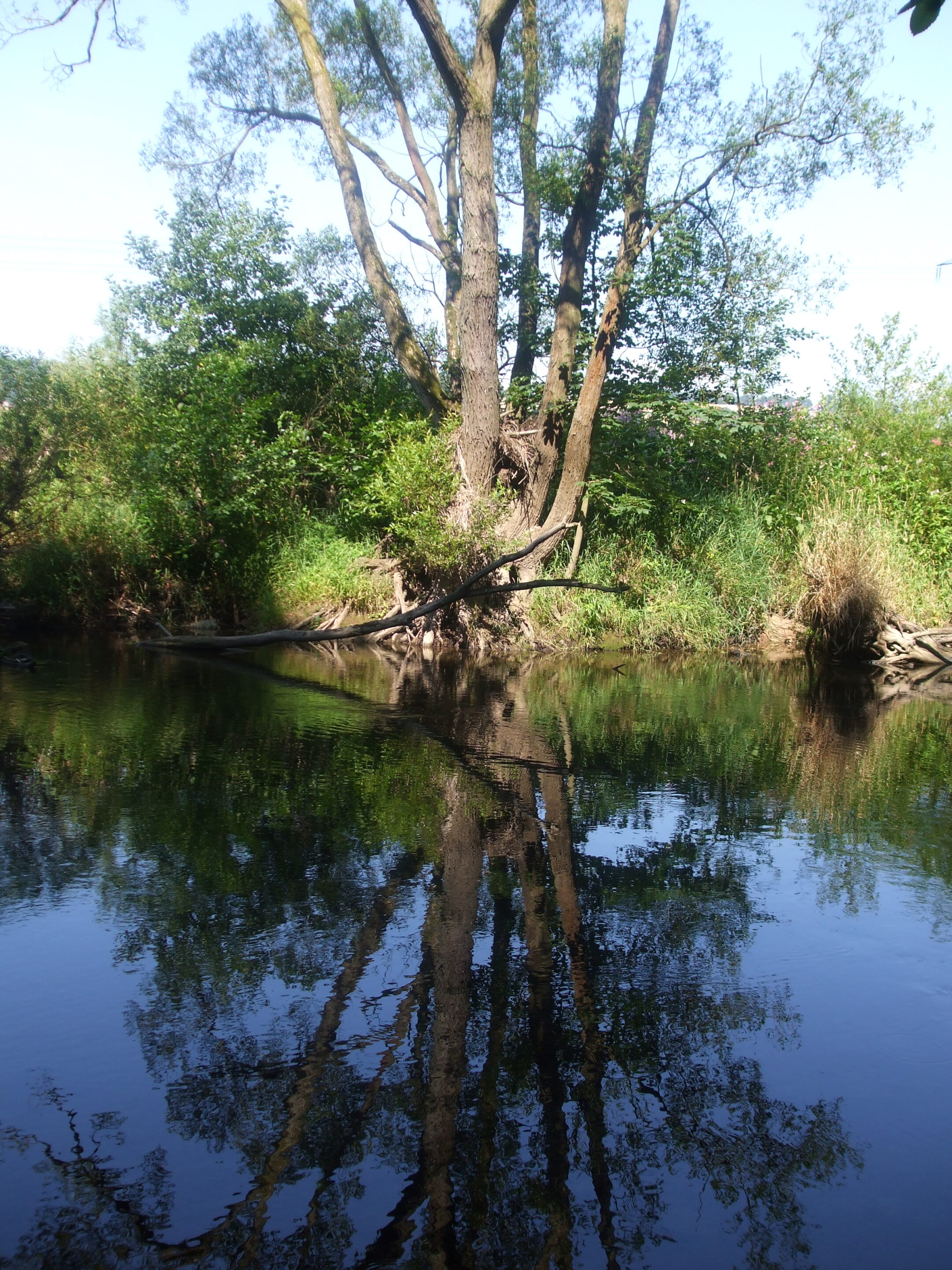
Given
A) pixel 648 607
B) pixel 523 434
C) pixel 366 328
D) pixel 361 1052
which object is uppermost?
pixel 366 328

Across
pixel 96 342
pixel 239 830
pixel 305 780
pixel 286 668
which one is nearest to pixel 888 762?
pixel 305 780

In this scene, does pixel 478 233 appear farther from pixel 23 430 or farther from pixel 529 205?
pixel 23 430

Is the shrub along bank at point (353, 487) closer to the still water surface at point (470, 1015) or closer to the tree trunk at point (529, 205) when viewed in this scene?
the tree trunk at point (529, 205)

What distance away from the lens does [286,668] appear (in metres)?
10.9

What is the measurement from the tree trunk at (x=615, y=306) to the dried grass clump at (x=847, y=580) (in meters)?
3.21

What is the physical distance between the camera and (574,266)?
14.2 meters

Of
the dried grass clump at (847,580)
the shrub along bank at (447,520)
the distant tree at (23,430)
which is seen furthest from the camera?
the distant tree at (23,430)

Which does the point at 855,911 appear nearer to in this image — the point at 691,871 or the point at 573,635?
the point at 691,871

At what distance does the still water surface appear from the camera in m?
2.12

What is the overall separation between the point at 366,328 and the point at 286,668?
881 cm

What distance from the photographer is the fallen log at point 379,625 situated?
32.5 feet

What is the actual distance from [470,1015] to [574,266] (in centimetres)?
1302

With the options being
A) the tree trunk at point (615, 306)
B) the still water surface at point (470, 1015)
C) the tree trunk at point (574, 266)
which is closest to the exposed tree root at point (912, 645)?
the tree trunk at point (615, 306)

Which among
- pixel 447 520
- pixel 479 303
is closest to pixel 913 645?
pixel 447 520
